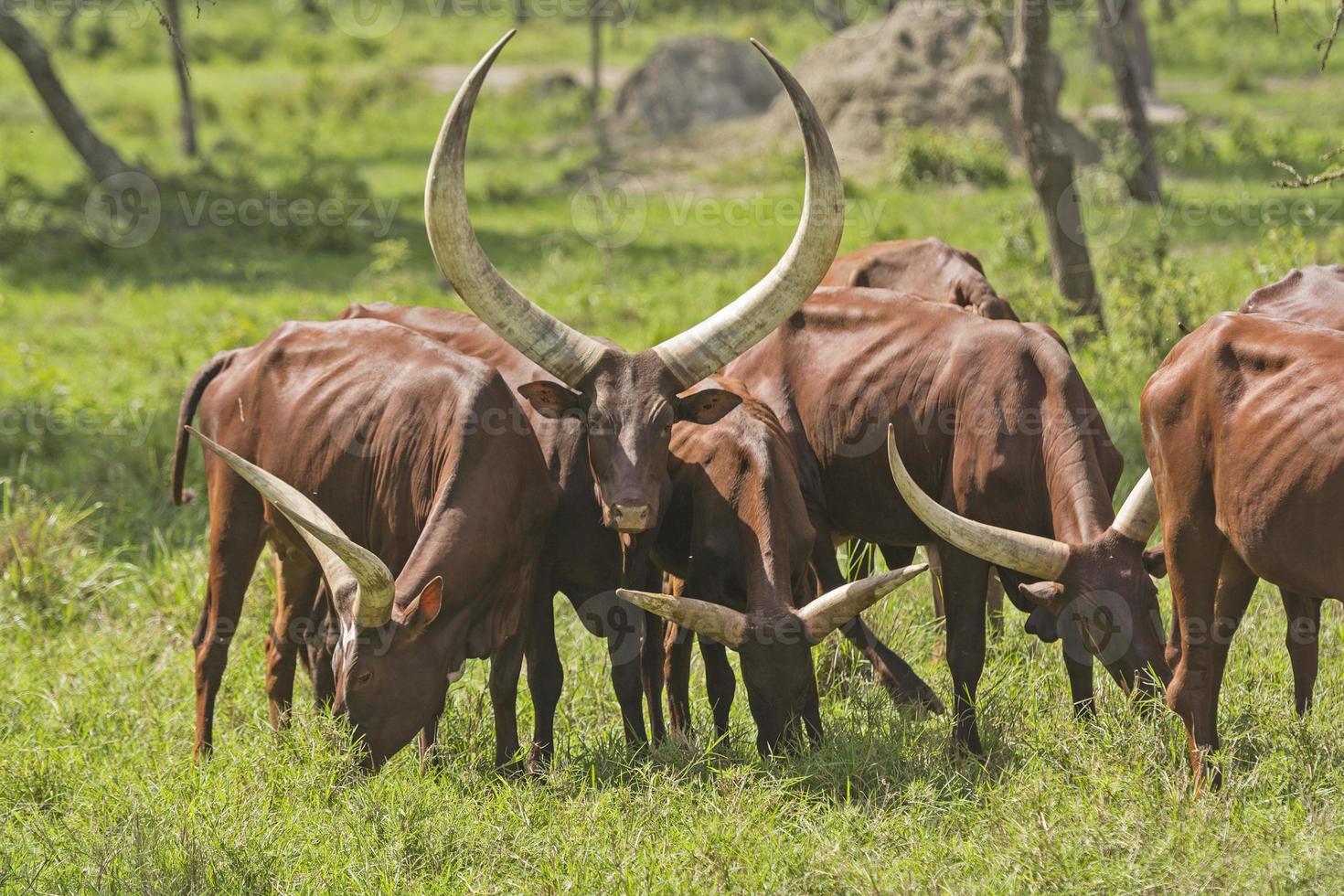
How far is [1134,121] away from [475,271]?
1407cm

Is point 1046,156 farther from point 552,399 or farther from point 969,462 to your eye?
point 552,399

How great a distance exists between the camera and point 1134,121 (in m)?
18.3

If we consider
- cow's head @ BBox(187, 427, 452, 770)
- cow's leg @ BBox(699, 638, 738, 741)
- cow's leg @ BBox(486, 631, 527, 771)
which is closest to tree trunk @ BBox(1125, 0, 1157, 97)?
cow's leg @ BBox(699, 638, 738, 741)

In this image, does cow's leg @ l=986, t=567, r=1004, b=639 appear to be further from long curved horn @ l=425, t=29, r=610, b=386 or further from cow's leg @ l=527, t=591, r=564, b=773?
long curved horn @ l=425, t=29, r=610, b=386

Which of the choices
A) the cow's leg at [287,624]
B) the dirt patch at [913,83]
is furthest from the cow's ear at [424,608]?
the dirt patch at [913,83]

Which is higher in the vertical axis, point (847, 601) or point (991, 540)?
point (991, 540)

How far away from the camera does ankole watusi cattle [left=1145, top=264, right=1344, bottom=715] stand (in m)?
6.26

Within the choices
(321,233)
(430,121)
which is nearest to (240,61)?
(430,121)

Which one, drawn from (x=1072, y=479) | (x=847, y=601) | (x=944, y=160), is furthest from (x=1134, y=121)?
(x=847, y=601)

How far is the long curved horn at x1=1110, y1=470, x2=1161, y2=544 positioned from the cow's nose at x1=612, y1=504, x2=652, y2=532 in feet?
5.76

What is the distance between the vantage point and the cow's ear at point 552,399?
6066mm

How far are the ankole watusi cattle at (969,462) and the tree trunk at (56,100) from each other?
9.71 metres

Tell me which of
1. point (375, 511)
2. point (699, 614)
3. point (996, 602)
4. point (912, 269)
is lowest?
point (996, 602)

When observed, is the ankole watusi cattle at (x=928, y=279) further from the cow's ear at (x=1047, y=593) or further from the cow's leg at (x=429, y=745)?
the cow's leg at (x=429, y=745)
